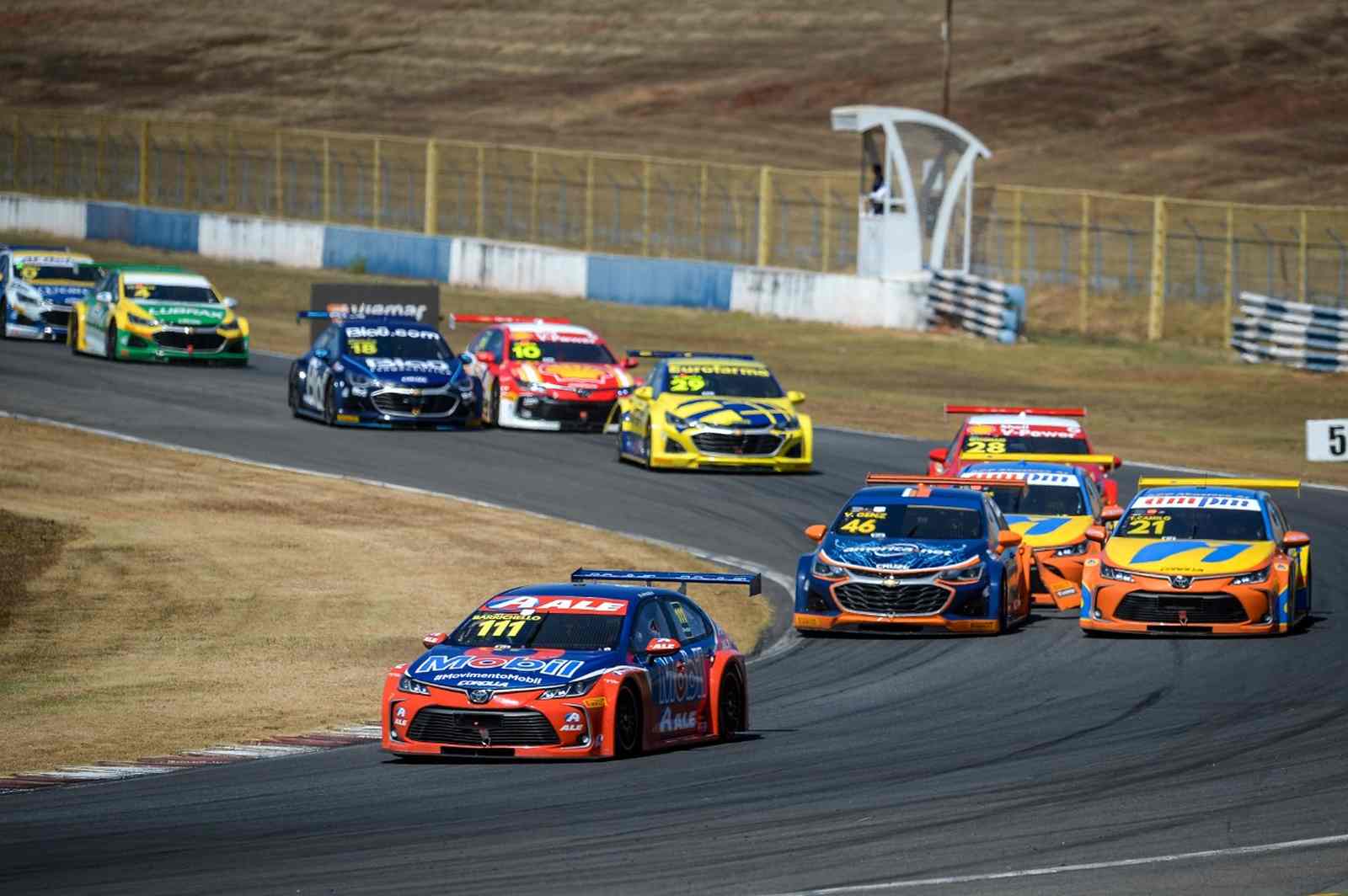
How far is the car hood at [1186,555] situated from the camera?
20.9 m

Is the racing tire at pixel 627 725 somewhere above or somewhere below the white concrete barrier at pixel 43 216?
below

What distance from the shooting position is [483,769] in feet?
47.5

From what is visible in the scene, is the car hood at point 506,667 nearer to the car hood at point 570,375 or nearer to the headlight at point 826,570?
the headlight at point 826,570

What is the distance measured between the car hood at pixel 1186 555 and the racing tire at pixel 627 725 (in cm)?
735

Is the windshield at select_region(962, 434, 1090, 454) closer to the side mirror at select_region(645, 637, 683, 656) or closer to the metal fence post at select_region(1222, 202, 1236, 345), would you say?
the side mirror at select_region(645, 637, 683, 656)

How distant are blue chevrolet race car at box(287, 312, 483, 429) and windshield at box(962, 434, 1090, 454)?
344 inches

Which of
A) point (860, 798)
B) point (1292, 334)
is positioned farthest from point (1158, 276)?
point (860, 798)

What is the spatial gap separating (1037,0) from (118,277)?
61.2 metres

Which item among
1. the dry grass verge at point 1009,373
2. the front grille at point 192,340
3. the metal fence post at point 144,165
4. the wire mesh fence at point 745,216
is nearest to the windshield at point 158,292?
the front grille at point 192,340

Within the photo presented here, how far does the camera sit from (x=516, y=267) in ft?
172

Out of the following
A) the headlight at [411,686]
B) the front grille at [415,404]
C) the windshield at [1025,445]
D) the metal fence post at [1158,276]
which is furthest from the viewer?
the metal fence post at [1158,276]

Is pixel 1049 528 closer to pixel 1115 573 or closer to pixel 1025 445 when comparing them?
pixel 1115 573

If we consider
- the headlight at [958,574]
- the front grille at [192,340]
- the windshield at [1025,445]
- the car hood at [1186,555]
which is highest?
the front grille at [192,340]

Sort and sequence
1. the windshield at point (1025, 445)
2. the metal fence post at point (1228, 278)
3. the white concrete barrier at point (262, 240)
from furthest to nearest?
1. the white concrete barrier at point (262, 240)
2. the metal fence post at point (1228, 278)
3. the windshield at point (1025, 445)
